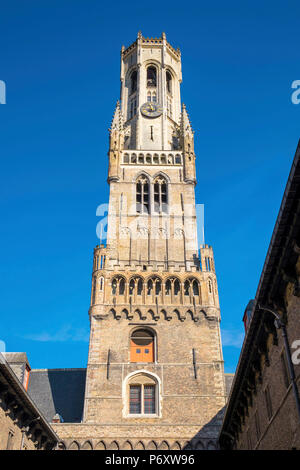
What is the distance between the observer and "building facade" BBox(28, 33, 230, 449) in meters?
36.4

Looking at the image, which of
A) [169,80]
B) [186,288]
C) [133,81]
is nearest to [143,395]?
[186,288]

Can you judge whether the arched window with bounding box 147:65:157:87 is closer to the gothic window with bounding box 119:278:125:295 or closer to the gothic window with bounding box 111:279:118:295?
the gothic window with bounding box 119:278:125:295

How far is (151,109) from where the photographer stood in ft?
204

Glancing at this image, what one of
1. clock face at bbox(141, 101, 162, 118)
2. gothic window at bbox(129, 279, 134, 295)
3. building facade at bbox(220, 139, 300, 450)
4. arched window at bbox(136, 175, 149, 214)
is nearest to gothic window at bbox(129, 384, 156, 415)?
gothic window at bbox(129, 279, 134, 295)

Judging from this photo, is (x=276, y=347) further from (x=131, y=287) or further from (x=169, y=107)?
(x=169, y=107)

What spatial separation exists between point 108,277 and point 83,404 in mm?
10787

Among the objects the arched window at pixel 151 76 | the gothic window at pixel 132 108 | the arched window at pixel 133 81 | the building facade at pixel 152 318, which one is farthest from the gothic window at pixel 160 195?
the arched window at pixel 133 81

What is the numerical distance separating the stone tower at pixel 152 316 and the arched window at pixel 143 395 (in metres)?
0.07

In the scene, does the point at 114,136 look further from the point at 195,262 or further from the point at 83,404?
the point at 83,404

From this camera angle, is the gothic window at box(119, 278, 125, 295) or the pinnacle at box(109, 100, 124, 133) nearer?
the gothic window at box(119, 278, 125, 295)

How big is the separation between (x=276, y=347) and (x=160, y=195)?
32916 millimetres

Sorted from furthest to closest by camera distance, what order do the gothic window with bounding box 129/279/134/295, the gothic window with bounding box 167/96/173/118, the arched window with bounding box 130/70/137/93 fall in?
the arched window with bounding box 130/70/137/93, the gothic window with bounding box 167/96/173/118, the gothic window with bounding box 129/279/134/295

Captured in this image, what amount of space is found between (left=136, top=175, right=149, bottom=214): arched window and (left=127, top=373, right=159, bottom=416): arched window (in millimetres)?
18035

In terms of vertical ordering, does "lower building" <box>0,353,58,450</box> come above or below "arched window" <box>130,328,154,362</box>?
below
